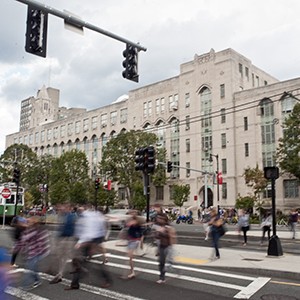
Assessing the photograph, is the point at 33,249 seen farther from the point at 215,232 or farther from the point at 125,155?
the point at 125,155

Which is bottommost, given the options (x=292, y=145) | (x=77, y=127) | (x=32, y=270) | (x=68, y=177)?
(x=32, y=270)

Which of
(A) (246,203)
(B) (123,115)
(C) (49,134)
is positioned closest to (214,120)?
(A) (246,203)

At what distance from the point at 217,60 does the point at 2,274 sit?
57.8m

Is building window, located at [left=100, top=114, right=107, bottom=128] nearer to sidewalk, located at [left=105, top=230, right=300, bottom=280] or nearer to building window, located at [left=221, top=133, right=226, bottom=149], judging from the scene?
building window, located at [left=221, top=133, right=226, bottom=149]

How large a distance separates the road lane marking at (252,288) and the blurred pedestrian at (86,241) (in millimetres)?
3006

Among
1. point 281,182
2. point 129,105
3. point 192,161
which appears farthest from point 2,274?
point 129,105

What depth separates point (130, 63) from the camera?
41.5 ft

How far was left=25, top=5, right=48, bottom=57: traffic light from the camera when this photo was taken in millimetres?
9961

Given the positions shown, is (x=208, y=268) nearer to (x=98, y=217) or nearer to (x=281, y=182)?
(x=98, y=217)

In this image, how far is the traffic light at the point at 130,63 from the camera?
1259 centimetres

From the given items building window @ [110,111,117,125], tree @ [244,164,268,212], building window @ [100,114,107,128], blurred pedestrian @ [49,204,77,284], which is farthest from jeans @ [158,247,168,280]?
building window @ [100,114,107,128]

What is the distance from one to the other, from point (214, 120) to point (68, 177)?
26.3 meters

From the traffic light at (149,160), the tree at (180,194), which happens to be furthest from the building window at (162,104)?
the traffic light at (149,160)

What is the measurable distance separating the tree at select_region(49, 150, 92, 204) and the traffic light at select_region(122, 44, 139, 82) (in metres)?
52.5
